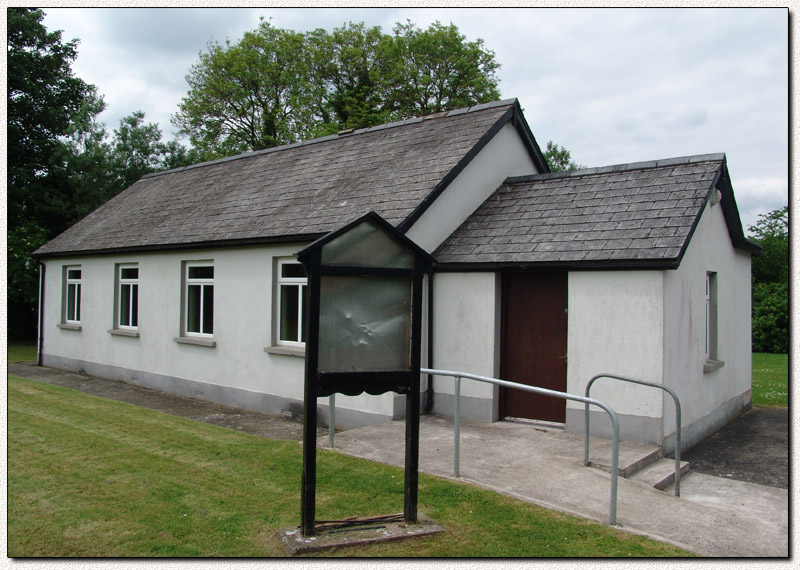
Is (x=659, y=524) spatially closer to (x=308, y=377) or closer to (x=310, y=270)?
(x=308, y=377)

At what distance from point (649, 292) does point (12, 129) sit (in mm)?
23962

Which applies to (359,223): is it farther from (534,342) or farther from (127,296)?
(127,296)

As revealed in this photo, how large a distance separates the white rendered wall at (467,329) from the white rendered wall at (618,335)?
119cm

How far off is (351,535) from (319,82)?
34.8 metres

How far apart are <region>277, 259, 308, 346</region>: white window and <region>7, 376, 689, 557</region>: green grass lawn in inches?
108

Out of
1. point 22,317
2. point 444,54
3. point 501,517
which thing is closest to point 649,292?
point 501,517

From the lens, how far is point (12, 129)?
78.4ft

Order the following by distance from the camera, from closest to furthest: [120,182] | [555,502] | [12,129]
→ [555,502], [12,129], [120,182]

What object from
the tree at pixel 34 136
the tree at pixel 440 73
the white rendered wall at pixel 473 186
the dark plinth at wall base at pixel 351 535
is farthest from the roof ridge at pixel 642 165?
the tree at pixel 440 73

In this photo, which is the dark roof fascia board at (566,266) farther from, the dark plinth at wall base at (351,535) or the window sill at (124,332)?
the window sill at (124,332)

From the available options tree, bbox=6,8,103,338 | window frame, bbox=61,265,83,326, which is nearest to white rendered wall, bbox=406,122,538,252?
window frame, bbox=61,265,83,326

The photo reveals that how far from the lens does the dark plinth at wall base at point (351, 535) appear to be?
483 cm

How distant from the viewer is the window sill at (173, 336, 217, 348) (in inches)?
492

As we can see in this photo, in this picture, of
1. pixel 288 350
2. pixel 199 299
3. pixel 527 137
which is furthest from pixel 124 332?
pixel 527 137
